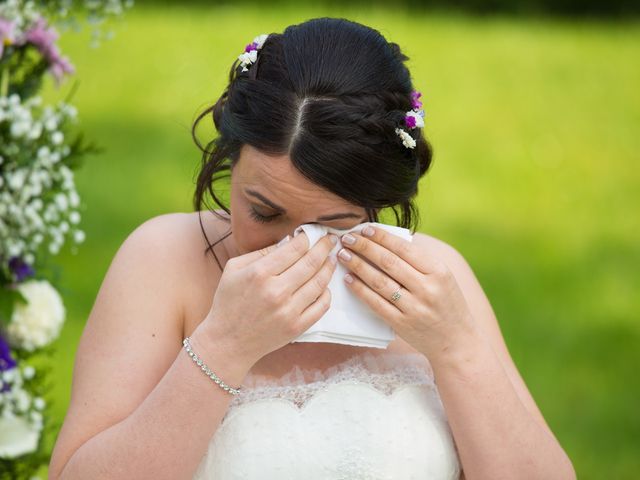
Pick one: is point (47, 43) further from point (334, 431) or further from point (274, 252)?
point (334, 431)

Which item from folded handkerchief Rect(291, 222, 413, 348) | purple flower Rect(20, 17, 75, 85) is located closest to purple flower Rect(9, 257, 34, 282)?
purple flower Rect(20, 17, 75, 85)

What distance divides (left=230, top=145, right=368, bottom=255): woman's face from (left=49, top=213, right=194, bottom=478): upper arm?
11.5 inches

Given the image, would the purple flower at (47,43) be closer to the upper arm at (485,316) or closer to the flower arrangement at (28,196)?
the flower arrangement at (28,196)

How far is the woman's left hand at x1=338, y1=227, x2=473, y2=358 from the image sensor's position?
8.52 ft

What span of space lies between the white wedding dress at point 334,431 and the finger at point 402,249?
1.41 feet

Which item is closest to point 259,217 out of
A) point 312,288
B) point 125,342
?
point 312,288

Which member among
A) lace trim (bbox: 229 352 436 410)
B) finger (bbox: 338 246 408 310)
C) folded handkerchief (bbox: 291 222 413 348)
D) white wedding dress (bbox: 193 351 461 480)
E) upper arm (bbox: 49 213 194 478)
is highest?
finger (bbox: 338 246 408 310)

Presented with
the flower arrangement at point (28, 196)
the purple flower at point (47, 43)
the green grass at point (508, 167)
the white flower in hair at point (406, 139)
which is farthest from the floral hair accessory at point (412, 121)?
the green grass at point (508, 167)

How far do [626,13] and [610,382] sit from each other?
903 cm

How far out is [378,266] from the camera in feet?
8.59

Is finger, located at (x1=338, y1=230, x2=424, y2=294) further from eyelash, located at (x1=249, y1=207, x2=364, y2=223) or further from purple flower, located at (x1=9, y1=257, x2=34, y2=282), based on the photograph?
purple flower, located at (x1=9, y1=257, x2=34, y2=282)

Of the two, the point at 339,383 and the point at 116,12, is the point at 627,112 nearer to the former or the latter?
the point at 116,12

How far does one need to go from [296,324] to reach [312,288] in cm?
10

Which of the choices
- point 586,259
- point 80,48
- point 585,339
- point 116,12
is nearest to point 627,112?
point 586,259
